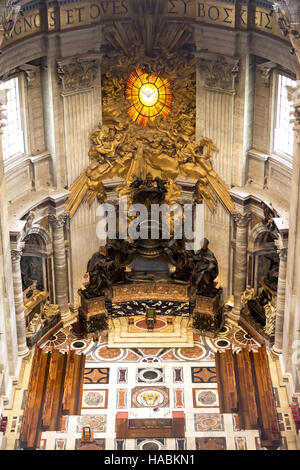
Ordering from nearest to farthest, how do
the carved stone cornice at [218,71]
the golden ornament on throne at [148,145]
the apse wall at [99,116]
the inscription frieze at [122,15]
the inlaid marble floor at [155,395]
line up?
the inlaid marble floor at [155,395] < the inscription frieze at [122,15] < the apse wall at [99,116] < the carved stone cornice at [218,71] < the golden ornament on throne at [148,145]

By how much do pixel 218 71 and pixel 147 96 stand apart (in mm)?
2900

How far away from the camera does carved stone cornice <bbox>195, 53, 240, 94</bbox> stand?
29098 mm

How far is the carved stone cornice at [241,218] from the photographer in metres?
30.2

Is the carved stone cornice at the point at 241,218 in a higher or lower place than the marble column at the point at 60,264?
higher

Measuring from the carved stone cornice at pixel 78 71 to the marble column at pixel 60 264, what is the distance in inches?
171

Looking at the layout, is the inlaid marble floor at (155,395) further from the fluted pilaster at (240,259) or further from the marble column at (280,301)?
the fluted pilaster at (240,259)

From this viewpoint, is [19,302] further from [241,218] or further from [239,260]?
[241,218]

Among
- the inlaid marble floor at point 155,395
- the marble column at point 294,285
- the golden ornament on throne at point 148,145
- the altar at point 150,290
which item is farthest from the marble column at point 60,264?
the marble column at point 294,285

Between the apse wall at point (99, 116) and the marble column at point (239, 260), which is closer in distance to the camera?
the apse wall at point (99, 116)

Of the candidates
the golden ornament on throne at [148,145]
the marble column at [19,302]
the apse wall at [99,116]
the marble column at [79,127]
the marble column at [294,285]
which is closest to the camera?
the marble column at [294,285]

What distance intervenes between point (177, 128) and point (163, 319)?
662 cm

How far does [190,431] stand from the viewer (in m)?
25.8

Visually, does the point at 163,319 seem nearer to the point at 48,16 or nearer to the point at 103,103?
the point at 103,103

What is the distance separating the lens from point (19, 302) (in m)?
28.2
